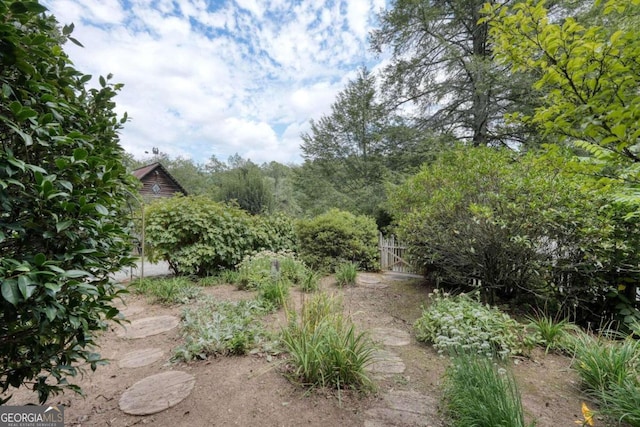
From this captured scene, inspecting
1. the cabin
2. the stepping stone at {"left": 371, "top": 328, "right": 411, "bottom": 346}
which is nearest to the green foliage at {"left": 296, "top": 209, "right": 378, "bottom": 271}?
the stepping stone at {"left": 371, "top": 328, "right": 411, "bottom": 346}

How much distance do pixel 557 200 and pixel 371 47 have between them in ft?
27.5

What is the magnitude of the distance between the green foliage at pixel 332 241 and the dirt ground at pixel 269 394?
3554mm

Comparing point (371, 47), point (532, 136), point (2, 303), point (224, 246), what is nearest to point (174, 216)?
point (224, 246)

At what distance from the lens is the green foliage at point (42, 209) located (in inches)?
35.2

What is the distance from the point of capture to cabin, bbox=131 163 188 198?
1467 cm

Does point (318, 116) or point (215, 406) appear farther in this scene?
point (318, 116)

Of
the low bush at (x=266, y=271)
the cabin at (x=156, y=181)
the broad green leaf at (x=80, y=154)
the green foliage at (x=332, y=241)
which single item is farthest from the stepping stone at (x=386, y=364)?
the cabin at (x=156, y=181)

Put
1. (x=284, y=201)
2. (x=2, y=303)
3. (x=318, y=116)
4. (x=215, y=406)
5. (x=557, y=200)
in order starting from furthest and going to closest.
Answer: (x=284, y=201) → (x=318, y=116) → (x=557, y=200) → (x=215, y=406) → (x=2, y=303)

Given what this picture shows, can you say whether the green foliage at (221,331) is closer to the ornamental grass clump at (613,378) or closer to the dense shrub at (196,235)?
the dense shrub at (196,235)

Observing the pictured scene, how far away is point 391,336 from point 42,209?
10.2 ft

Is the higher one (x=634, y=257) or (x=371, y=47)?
(x=371, y=47)

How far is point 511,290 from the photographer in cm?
373

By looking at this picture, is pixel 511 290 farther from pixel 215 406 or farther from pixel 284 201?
pixel 284 201

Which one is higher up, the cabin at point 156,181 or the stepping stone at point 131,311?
the cabin at point 156,181
